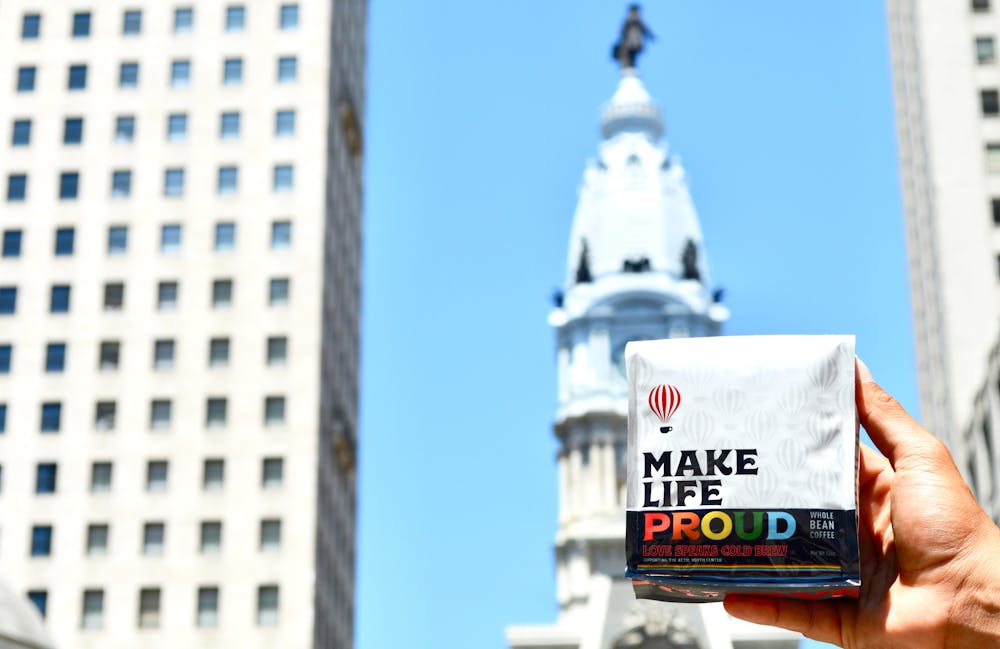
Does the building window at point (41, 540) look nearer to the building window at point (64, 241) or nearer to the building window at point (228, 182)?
the building window at point (64, 241)

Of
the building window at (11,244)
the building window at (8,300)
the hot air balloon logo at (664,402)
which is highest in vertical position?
the building window at (11,244)

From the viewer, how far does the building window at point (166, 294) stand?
277 feet

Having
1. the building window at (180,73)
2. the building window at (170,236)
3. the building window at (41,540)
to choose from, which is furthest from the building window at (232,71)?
the building window at (41,540)

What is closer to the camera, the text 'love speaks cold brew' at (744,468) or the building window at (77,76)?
the text 'love speaks cold brew' at (744,468)

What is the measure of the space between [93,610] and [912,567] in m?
74.6

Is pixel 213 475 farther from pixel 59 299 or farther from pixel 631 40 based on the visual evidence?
pixel 631 40

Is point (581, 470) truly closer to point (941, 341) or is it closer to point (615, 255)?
point (615, 255)

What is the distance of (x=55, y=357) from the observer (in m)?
83.4

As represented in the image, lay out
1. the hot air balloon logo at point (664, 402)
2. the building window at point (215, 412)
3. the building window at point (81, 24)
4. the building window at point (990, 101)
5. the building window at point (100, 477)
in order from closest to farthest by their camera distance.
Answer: the hot air balloon logo at point (664, 402)
the building window at point (100, 477)
the building window at point (215, 412)
the building window at point (990, 101)
the building window at point (81, 24)

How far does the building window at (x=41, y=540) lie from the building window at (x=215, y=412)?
28.9 ft

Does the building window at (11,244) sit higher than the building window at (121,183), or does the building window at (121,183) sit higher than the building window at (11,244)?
the building window at (121,183)

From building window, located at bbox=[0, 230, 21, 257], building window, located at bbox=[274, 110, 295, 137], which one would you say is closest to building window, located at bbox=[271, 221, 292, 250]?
building window, located at bbox=[274, 110, 295, 137]

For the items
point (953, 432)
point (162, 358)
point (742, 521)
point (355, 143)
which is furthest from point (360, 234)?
point (742, 521)

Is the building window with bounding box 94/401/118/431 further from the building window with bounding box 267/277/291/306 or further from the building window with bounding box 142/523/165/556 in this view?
the building window with bounding box 267/277/291/306
